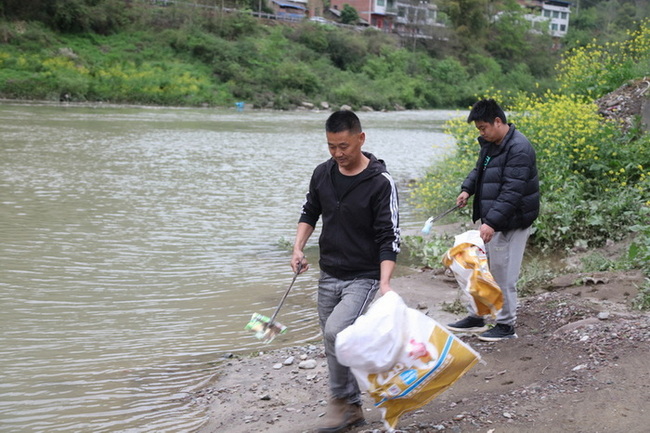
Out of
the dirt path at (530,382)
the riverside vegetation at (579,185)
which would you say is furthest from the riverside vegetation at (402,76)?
the dirt path at (530,382)

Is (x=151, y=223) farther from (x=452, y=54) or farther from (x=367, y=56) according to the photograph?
(x=452, y=54)

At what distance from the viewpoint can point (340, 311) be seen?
13.1ft

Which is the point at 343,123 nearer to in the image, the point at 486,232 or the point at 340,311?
the point at 340,311

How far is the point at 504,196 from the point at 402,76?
52.9 meters

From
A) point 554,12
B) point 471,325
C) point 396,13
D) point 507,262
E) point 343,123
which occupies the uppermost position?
point 554,12

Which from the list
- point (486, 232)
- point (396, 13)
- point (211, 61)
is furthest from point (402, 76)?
point (486, 232)

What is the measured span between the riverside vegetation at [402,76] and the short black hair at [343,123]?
2.89 metres

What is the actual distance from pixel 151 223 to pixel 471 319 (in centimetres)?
666

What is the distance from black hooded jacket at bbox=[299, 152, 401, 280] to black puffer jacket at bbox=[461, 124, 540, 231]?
4.33ft

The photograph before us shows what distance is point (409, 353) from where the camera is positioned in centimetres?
362

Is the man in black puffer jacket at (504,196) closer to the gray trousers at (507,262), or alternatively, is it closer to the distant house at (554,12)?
the gray trousers at (507,262)

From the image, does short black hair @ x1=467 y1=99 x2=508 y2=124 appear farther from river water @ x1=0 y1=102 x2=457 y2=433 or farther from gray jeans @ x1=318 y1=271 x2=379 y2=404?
river water @ x1=0 y1=102 x2=457 y2=433

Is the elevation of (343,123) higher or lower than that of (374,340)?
higher

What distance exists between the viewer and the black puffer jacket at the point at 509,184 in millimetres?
5113
